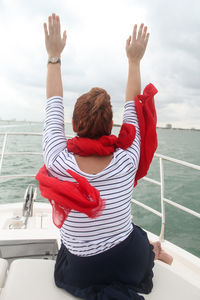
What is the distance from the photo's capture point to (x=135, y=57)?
113 centimetres

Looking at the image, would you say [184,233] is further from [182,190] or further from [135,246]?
[135,246]

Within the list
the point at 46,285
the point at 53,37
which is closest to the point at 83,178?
the point at 46,285

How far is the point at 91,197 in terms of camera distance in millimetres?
773

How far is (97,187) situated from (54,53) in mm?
637

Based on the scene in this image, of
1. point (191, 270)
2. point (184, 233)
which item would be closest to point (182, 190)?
point (184, 233)

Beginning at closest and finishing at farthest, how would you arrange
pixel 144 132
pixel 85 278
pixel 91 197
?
1. pixel 91 197
2. pixel 85 278
3. pixel 144 132

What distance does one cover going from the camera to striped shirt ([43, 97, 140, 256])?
0.83 m

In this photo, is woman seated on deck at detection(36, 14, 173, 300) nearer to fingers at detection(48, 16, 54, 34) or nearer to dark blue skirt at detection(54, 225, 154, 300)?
dark blue skirt at detection(54, 225, 154, 300)

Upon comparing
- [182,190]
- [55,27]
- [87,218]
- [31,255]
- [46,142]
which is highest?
[55,27]

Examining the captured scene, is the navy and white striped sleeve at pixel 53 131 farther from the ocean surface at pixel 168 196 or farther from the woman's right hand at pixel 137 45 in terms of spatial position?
the ocean surface at pixel 168 196

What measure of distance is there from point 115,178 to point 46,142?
0.29 metres

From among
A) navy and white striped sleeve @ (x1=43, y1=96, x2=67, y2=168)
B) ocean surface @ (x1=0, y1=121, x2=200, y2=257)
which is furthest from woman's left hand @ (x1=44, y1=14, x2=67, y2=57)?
ocean surface @ (x1=0, y1=121, x2=200, y2=257)

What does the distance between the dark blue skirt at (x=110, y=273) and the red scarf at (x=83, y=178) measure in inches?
7.6

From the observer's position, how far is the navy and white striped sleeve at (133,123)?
91 centimetres
